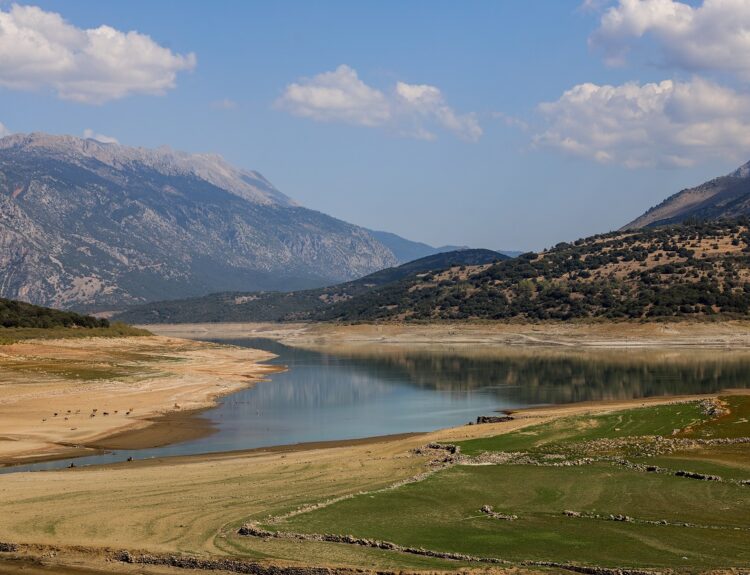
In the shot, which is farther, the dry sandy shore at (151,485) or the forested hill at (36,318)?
the forested hill at (36,318)

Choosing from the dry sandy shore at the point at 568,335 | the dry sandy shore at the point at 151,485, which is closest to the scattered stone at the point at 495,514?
the dry sandy shore at the point at 151,485

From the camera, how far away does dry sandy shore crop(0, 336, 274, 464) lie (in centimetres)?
5153

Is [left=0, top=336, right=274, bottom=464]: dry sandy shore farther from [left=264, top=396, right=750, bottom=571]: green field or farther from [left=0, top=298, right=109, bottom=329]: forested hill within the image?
[left=264, top=396, right=750, bottom=571]: green field

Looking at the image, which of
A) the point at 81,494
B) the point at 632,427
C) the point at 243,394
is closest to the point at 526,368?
the point at 243,394

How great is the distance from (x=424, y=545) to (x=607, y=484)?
30.7 feet

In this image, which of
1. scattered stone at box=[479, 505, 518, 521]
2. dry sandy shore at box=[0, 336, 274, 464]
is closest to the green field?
scattered stone at box=[479, 505, 518, 521]

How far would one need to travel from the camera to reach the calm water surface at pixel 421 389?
57.1 metres

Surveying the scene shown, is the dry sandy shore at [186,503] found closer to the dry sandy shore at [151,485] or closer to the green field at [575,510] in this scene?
the dry sandy shore at [151,485]

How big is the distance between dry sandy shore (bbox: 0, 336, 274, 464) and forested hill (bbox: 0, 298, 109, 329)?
865 cm

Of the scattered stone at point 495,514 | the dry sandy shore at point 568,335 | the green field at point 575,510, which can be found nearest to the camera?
the green field at point 575,510

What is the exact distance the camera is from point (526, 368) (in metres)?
108

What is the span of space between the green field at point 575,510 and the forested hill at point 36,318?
96.5 m

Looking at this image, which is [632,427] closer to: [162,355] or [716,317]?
[162,355]

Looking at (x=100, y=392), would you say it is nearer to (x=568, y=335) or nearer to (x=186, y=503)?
(x=186, y=503)
